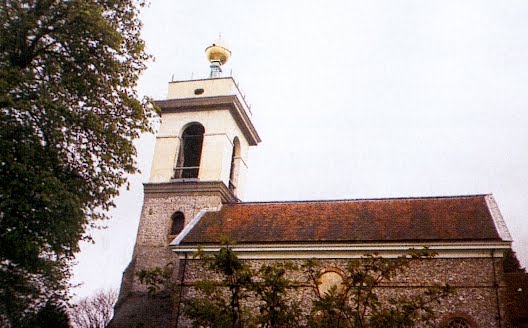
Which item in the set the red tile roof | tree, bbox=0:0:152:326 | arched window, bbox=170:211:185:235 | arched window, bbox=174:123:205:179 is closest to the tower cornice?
arched window, bbox=174:123:205:179

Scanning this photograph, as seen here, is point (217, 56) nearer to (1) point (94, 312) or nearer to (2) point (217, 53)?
(2) point (217, 53)

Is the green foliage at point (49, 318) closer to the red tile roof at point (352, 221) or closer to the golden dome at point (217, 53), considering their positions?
the red tile roof at point (352, 221)

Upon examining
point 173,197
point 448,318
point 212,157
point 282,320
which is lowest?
point 282,320

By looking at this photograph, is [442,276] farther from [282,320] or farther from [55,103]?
[55,103]

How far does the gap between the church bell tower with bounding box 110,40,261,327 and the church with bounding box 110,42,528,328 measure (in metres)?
0.06

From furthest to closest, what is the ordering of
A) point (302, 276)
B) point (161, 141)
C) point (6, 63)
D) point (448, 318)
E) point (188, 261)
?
point (161, 141), point (188, 261), point (302, 276), point (448, 318), point (6, 63)

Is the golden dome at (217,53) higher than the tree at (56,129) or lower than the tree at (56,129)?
higher

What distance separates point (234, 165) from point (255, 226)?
7.58 metres

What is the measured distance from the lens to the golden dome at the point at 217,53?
101 feet

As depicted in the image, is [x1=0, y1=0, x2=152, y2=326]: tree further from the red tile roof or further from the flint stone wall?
the red tile roof

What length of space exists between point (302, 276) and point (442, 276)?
5040 millimetres

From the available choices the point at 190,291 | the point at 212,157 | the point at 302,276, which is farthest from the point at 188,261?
the point at 212,157

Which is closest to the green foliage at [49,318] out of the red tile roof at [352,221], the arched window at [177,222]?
the red tile roof at [352,221]

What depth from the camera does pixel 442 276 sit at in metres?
17.6
